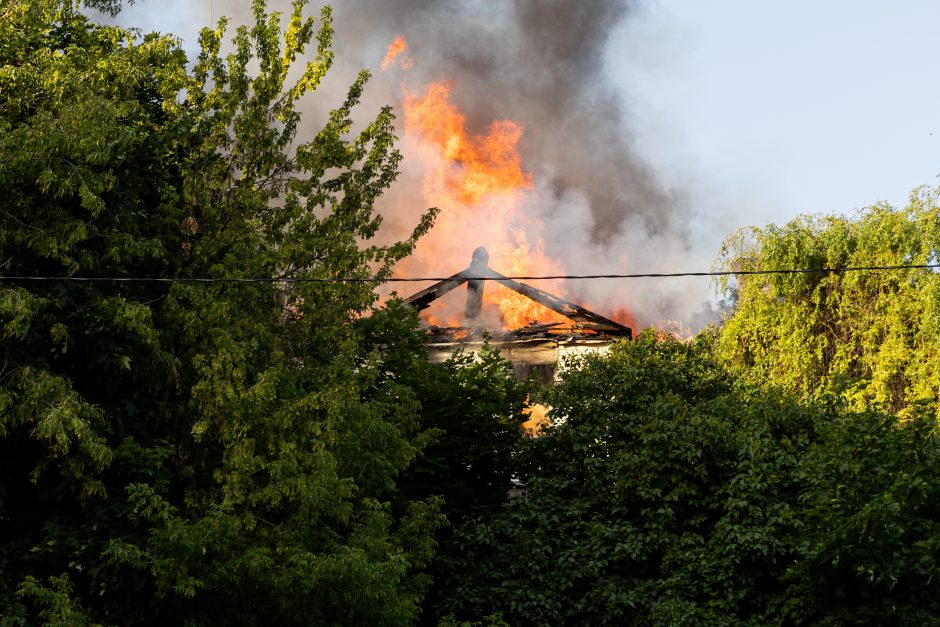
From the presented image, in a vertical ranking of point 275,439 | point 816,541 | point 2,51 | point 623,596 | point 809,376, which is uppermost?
point 2,51

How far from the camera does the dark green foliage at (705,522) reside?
598 inches

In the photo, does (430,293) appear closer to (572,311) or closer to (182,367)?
(572,311)

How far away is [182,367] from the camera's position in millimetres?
14320

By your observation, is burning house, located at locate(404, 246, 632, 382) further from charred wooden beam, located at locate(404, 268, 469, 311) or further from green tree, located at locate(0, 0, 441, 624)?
green tree, located at locate(0, 0, 441, 624)

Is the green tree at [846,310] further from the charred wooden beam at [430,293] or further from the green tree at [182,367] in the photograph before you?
the green tree at [182,367]

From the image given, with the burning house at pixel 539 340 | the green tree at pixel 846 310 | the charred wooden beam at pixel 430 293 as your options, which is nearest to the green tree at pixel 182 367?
the green tree at pixel 846 310

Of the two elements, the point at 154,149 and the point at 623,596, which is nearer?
the point at 154,149

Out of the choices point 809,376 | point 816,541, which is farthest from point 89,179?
point 809,376

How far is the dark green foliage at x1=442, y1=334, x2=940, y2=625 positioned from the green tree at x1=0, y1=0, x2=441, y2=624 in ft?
8.50

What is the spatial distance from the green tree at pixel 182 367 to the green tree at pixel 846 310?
12.6m

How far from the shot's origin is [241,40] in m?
16.9

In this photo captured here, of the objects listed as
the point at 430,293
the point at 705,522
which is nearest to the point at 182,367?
the point at 705,522

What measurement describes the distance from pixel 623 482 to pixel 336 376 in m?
5.82

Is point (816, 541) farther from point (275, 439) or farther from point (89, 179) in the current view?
point (89, 179)
